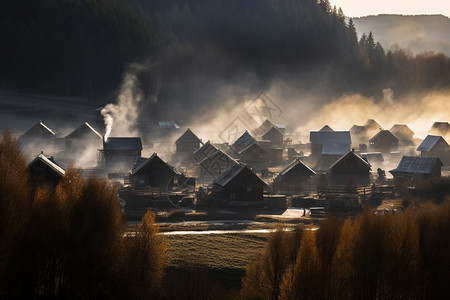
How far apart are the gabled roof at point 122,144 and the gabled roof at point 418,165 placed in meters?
32.9

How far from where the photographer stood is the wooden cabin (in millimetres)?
78088

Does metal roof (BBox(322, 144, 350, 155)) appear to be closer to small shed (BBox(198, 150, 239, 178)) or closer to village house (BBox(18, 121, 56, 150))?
small shed (BBox(198, 150, 239, 178))

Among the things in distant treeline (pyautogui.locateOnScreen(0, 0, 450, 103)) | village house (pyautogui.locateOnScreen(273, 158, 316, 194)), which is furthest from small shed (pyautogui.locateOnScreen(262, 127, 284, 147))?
distant treeline (pyautogui.locateOnScreen(0, 0, 450, 103))

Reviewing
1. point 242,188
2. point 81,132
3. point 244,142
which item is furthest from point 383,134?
point 242,188

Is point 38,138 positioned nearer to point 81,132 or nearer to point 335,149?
point 81,132

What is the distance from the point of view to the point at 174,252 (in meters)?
38.1

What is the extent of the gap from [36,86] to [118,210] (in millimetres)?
103911

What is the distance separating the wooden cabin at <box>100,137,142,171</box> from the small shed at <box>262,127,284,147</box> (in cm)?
2945

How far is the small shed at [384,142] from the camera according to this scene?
10012cm

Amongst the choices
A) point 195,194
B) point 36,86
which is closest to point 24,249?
point 195,194

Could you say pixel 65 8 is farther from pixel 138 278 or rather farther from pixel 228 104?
pixel 138 278

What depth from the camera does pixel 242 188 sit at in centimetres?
5688

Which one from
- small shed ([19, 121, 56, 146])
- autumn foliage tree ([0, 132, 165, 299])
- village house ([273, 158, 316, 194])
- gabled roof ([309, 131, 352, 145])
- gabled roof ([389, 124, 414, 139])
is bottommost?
autumn foliage tree ([0, 132, 165, 299])

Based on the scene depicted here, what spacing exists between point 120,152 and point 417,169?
3688 cm
